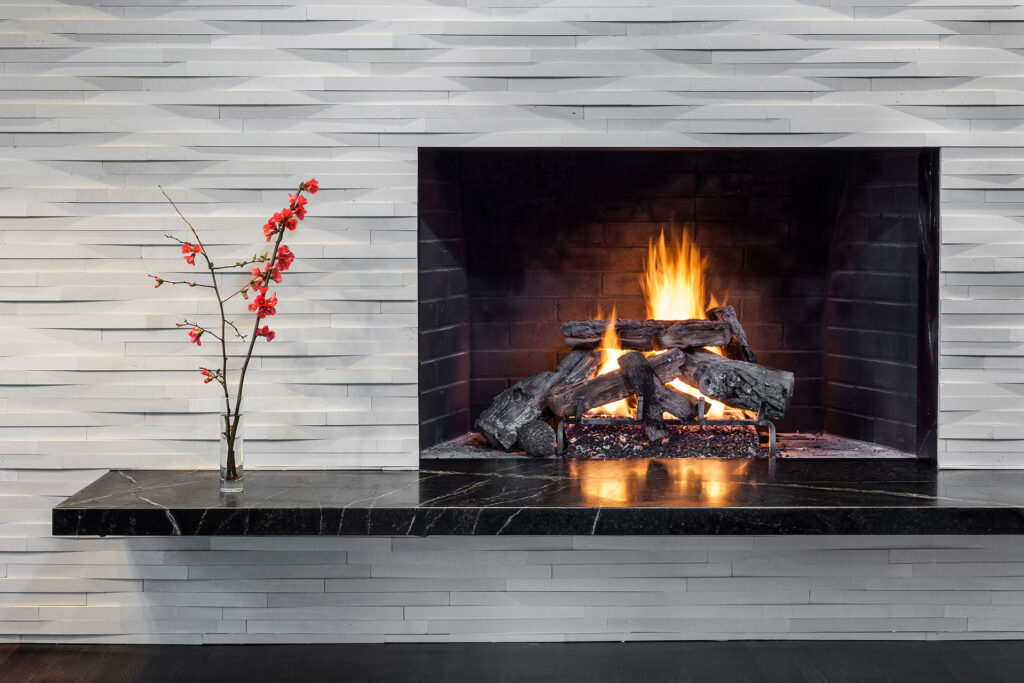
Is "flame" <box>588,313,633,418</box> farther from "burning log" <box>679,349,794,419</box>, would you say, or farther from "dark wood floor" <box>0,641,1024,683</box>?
"dark wood floor" <box>0,641,1024,683</box>

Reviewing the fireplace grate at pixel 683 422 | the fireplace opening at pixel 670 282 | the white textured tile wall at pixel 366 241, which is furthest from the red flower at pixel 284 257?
the fireplace grate at pixel 683 422

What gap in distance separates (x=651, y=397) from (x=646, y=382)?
0.05 m

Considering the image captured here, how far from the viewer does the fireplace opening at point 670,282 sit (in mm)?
3201

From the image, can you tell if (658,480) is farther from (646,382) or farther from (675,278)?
(675,278)

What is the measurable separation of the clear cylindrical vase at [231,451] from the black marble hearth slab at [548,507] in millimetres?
48

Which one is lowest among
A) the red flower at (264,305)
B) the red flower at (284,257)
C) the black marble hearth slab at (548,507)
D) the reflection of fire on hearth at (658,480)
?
the black marble hearth slab at (548,507)

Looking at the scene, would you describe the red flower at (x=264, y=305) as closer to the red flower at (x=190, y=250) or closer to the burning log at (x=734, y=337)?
the red flower at (x=190, y=250)

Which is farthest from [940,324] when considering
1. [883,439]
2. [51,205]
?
[51,205]

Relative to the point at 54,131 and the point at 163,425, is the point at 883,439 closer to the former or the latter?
the point at 163,425

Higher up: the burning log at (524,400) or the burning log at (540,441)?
the burning log at (524,400)

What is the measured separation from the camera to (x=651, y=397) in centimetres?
313

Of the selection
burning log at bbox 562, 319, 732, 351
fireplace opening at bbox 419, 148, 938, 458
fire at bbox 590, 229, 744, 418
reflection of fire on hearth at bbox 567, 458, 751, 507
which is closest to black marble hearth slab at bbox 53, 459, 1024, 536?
reflection of fire on hearth at bbox 567, 458, 751, 507

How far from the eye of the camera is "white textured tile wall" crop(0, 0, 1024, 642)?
2.90 meters

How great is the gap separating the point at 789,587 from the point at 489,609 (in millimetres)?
836
